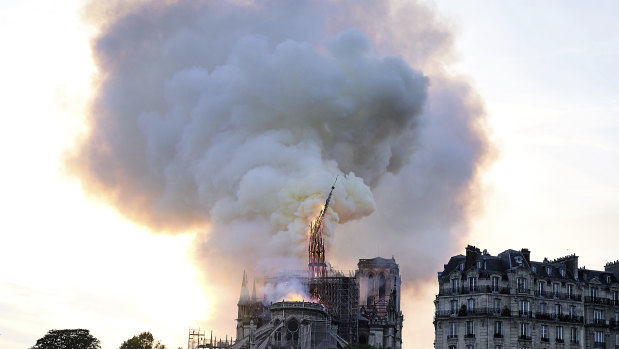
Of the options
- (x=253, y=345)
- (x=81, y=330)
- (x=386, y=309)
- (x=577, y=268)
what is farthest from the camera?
(x=386, y=309)

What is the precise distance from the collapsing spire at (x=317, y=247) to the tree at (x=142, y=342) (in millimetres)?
24571

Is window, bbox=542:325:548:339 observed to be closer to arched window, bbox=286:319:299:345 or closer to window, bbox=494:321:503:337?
window, bbox=494:321:503:337

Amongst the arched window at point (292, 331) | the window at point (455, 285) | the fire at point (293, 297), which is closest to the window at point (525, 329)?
the window at point (455, 285)

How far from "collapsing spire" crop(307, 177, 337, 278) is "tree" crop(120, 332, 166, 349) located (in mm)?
24571

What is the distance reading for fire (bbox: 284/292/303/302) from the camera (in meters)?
115

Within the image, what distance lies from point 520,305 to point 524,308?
1.48 feet

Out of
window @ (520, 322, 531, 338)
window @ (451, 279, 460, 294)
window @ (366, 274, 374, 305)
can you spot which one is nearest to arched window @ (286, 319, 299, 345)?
window @ (451, 279, 460, 294)

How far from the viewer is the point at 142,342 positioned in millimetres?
105688

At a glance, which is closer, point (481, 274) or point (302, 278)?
point (481, 274)

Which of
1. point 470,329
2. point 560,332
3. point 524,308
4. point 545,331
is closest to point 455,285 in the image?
point 470,329

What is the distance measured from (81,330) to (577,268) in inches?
2305

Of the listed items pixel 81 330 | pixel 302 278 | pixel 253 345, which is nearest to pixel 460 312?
pixel 253 345

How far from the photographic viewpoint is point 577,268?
284 ft

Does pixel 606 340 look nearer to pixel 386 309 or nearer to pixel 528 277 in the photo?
pixel 528 277
